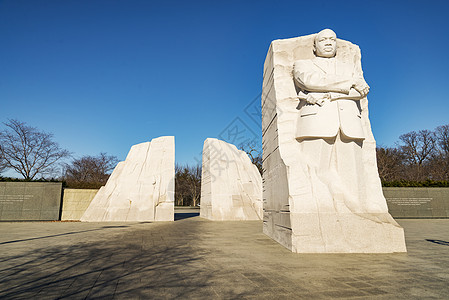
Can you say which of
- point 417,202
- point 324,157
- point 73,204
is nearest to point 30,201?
point 73,204

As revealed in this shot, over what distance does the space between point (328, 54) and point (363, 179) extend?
297 cm

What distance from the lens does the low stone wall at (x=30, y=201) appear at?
41.9ft

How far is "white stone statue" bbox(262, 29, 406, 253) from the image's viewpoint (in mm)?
5145

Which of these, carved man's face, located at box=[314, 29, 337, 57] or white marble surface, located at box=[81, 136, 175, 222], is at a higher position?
carved man's face, located at box=[314, 29, 337, 57]

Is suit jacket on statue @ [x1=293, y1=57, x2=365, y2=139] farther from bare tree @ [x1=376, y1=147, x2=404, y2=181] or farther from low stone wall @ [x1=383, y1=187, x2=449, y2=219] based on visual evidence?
bare tree @ [x1=376, y1=147, x2=404, y2=181]

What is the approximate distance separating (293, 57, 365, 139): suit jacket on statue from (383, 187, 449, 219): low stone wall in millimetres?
10635

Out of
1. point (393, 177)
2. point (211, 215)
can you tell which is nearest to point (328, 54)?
point (211, 215)

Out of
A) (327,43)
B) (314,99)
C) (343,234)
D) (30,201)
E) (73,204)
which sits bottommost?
(343,234)

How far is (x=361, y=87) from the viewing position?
5.76 m

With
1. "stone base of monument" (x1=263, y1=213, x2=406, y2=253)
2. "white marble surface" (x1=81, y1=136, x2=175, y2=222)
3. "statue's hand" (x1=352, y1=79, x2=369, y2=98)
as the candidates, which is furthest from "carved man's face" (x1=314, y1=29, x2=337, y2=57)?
"white marble surface" (x1=81, y1=136, x2=175, y2=222)

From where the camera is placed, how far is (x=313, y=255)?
190 inches

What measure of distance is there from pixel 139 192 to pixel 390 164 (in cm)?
3042

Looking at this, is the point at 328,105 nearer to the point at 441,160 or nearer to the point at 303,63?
the point at 303,63

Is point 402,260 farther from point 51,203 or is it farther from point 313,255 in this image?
point 51,203
